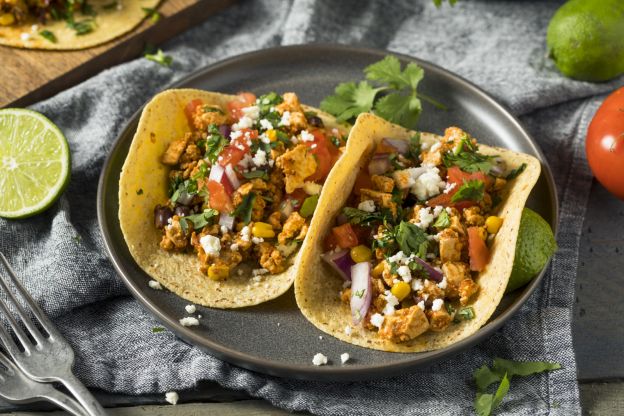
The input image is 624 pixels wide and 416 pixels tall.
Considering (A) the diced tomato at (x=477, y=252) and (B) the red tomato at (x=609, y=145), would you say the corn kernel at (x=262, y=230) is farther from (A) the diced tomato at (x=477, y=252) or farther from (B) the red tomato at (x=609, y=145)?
(B) the red tomato at (x=609, y=145)

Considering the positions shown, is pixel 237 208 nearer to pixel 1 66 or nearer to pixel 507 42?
pixel 1 66

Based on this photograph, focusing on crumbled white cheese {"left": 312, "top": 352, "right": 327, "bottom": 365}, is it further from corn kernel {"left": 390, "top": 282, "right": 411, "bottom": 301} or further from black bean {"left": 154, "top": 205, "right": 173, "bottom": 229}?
black bean {"left": 154, "top": 205, "right": 173, "bottom": 229}

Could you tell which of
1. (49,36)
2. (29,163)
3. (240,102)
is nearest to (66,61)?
(49,36)

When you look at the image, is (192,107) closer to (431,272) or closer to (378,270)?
(378,270)

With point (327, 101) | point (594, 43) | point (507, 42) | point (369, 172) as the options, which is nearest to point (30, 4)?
point (327, 101)

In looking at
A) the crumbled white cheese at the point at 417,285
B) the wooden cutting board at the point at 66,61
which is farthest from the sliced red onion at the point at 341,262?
the wooden cutting board at the point at 66,61

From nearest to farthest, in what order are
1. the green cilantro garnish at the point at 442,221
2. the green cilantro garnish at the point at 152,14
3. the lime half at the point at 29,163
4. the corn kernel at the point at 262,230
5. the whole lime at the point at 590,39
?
the green cilantro garnish at the point at 442,221 → the corn kernel at the point at 262,230 → the lime half at the point at 29,163 → the whole lime at the point at 590,39 → the green cilantro garnish at the point at 152,14

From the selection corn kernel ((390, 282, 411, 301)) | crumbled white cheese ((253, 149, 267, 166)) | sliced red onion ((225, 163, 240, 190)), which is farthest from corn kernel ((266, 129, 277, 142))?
corn kernel ((390, 282, 411, 301))
